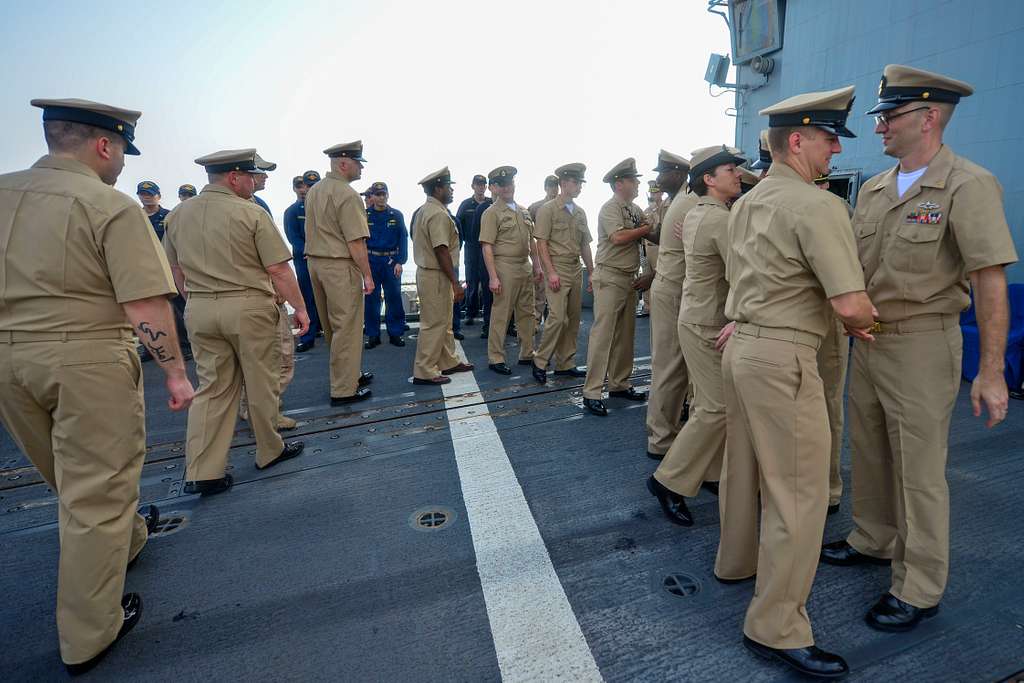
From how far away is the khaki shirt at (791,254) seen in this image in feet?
5.31

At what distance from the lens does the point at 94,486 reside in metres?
1.96

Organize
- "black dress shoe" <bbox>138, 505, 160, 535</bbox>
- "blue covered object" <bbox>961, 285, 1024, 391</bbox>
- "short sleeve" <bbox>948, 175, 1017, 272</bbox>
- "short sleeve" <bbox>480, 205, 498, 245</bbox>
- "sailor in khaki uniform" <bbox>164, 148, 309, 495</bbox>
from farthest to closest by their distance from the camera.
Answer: "short sleeve" <bbox>480, 205, 498, 245</bbox>
"blue covered object" <bbox>961, 285, 1024, 391</bbox>
"sailor in khaki uniform" <bbox>164, 148, 309, 495</bbox>
"black dress shoe" <bbox>138, 505, 160, 535</bbox>
"short sleeve" <bbox>948, 175, 1017, 272</bbox>

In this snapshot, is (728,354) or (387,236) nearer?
(728,354)

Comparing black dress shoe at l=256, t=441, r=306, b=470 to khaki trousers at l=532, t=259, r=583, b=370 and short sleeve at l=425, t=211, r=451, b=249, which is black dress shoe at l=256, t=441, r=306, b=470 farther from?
khaki trousers at l=532, t=259, r=583, b=370

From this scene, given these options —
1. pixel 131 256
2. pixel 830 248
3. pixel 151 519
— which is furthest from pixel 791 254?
pixel 151 519

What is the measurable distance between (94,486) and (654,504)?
2544 millimetres

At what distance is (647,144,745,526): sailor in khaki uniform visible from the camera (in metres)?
2.70

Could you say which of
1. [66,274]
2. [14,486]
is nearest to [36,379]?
[66,274]

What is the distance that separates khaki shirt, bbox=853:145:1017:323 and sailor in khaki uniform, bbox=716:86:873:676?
0.44 meters

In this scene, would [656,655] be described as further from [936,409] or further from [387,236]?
[387,236]

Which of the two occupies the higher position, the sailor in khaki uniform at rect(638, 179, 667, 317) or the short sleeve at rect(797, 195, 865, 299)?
the short sleeve at rect(797, 195, 865, 299)

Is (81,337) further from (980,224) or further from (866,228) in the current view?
(980,224)

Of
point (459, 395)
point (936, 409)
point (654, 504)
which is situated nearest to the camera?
point (936, 409)

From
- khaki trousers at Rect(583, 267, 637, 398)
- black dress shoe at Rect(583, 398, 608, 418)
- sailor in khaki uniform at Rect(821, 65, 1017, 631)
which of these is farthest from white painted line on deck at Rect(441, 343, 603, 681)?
sailor in khaki uniform at Rect(821, 65, 1017, 631)
